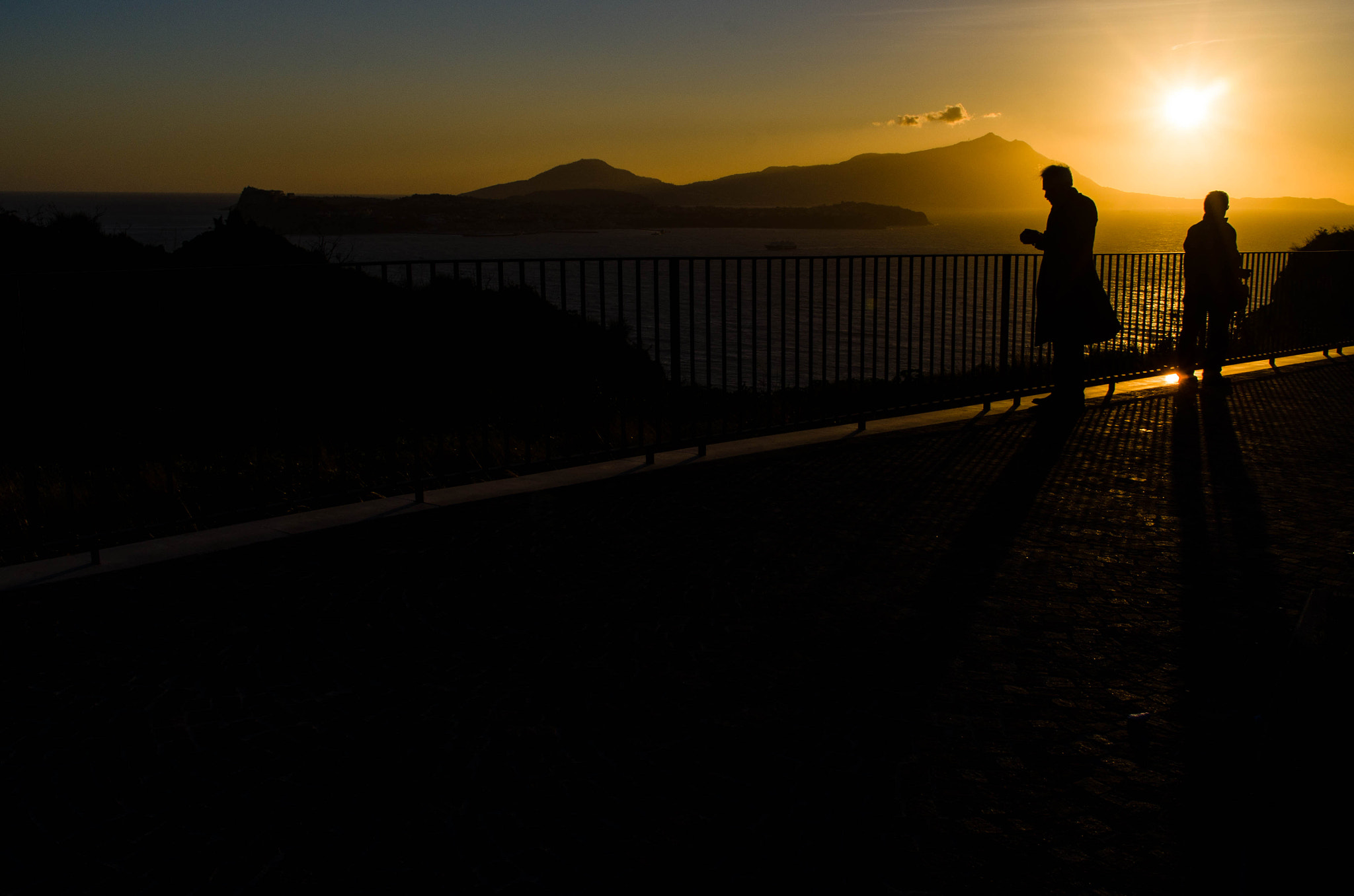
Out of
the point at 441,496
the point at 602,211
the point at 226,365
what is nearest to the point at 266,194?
the point at 602,211

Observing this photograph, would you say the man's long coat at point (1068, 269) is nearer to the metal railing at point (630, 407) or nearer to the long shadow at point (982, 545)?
the metal railing at point (630, 407)

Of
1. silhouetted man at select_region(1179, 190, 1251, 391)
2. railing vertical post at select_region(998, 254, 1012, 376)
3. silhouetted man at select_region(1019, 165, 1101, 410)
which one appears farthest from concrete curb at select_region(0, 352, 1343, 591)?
silhouetted man at select_region(1179, 190, 1251, 391)

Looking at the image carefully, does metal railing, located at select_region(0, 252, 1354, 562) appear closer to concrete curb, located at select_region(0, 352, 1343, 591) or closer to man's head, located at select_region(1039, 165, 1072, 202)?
concrete curb, located at select_region(0, 352, 1343, 591)

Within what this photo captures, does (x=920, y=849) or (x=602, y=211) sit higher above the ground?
(x=602, y=211)

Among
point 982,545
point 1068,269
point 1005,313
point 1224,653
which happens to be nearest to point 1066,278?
point 1068,269

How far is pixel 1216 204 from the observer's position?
11688mm

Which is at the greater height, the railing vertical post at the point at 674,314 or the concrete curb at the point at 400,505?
the railing vertical post at the point at 674,314

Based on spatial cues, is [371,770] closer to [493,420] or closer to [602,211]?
[493,420]

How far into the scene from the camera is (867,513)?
19.6 feet

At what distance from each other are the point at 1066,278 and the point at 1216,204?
10.3 ft

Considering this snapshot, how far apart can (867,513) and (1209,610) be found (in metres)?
1.98

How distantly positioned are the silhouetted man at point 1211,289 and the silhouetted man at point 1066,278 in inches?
97.1

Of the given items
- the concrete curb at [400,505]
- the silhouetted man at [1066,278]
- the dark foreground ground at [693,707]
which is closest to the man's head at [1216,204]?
the silhouetted man at [1066,278]

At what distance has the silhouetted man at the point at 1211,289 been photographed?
1168 centimetres
